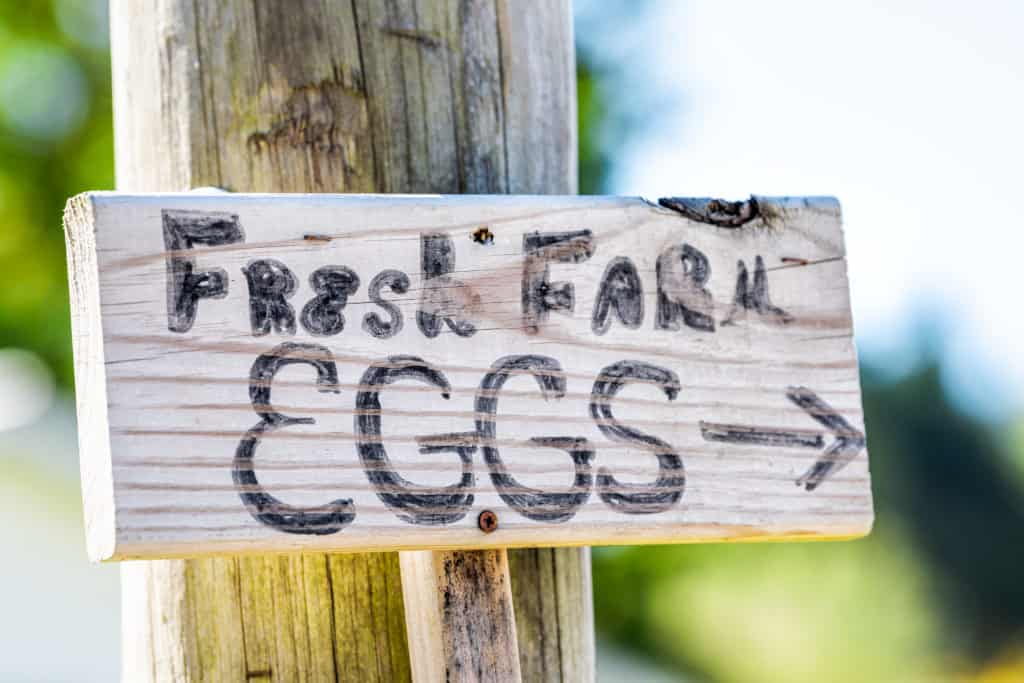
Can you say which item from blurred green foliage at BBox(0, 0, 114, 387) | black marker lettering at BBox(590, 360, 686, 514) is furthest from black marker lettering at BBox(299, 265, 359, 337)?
blurred green foliage at BBox(0, 0, 114, 387)

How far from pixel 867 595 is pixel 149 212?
11152 millimetres

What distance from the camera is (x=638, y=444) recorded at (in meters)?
1.11

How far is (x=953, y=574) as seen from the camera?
13250 millimetres

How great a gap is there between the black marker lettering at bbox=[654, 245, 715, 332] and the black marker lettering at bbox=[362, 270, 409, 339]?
0.25m

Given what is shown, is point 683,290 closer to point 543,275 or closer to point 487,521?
point 543,275

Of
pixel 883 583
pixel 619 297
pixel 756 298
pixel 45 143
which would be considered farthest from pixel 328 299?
pixel 883 583

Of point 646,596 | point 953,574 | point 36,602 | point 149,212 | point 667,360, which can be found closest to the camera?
point 149,212

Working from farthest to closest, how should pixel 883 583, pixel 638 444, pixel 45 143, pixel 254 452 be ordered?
pixel 883 583 → pixel 45 143 → pixel 638 444 → pixel 254 452

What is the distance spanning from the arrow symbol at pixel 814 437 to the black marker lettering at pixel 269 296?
1.39ft

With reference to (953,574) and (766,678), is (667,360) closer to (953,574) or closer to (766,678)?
(766,678)

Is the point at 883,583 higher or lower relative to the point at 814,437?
lower

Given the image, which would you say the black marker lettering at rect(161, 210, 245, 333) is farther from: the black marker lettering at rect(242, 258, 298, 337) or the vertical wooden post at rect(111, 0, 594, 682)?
the vertical wooden post at rect(111, 0, 594, 682)

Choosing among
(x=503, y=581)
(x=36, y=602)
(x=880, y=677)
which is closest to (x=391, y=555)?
(x=503, y=581)

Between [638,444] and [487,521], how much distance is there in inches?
6.5
